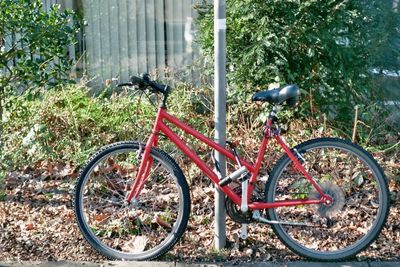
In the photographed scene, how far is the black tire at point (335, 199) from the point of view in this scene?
4.41 metres

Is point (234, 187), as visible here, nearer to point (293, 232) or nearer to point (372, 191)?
point (293, 232)

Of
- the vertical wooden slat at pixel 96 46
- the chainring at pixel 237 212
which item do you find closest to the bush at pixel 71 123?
the vertical wooden slat at pixel 96 46

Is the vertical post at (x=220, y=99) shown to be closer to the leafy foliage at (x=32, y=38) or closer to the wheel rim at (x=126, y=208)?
the wheel rim at (x=126, y=208)

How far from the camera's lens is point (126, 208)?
4598mm

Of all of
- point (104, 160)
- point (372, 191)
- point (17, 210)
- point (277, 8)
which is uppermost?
point (277, 8)

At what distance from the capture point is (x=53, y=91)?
22.3ft

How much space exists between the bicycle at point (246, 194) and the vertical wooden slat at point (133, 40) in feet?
10.5

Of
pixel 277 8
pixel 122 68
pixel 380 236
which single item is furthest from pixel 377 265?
pixel 122 68

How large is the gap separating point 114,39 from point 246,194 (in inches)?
162

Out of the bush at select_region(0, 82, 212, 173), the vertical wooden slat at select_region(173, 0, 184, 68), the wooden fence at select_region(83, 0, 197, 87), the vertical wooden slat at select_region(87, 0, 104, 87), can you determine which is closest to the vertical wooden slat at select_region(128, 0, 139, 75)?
the wooden fence at select_region(83, 0, 197, 87)

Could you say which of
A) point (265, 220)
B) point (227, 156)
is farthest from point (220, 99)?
point (265, 220)

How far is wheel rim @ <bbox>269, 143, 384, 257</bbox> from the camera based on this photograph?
176 inches

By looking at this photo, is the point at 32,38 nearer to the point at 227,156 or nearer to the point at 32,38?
the point at 32,38

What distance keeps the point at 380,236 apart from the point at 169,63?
12.7ft
